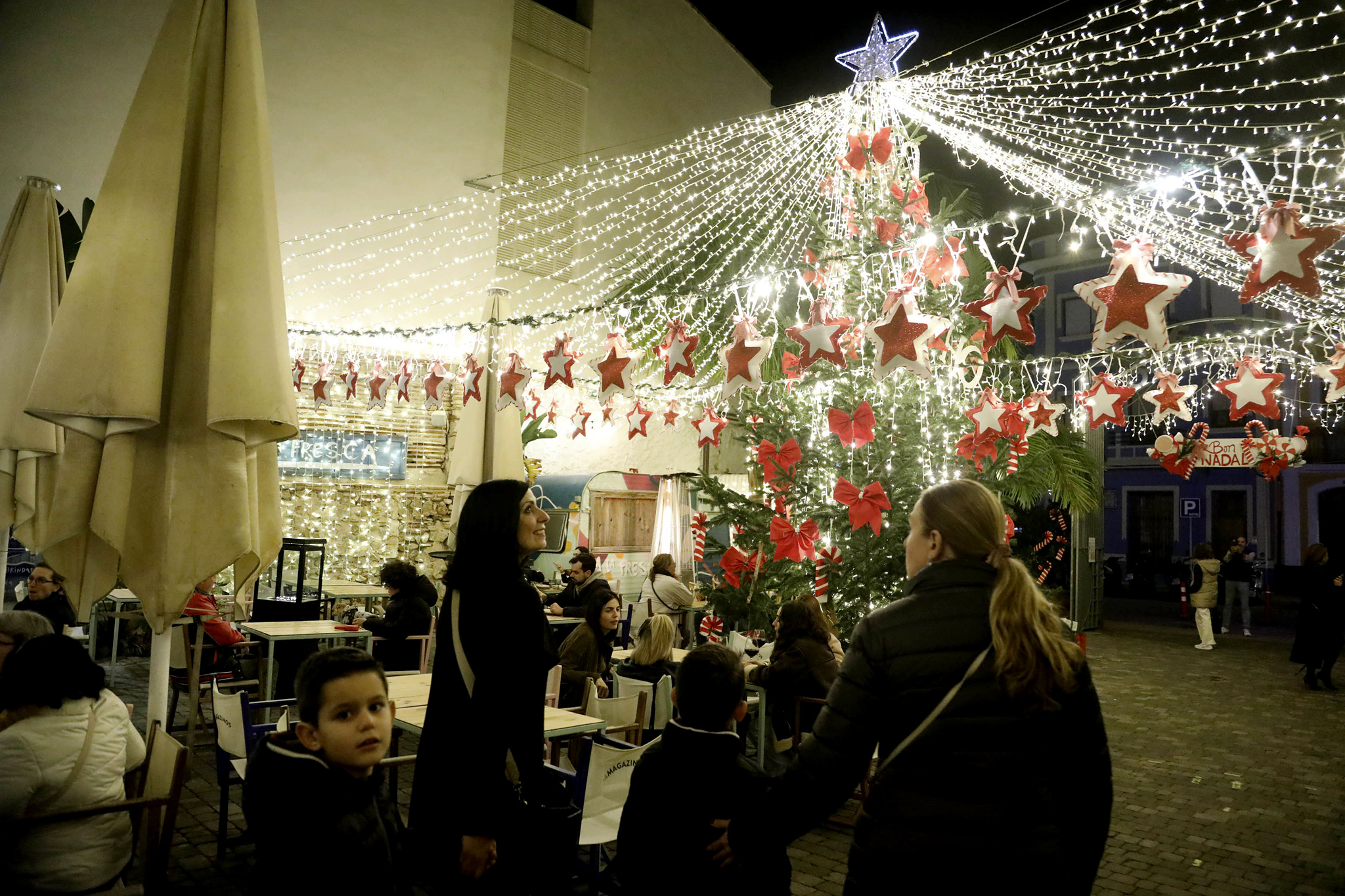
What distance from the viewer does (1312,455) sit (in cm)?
2325

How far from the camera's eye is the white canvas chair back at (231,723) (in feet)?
13.9

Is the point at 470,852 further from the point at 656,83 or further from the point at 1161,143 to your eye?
the point at 656,83

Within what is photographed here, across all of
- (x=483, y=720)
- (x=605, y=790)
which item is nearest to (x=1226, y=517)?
(x=605, y=790)

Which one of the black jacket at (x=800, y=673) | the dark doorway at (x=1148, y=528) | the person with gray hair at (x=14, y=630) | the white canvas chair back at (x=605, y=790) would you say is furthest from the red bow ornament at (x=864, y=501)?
the dark doorway at (x=1148, y=528)

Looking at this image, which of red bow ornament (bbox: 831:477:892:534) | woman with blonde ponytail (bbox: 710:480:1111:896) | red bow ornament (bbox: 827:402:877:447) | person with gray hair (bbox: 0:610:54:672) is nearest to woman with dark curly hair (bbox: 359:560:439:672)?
person with gray hair (bbox: 0:610:54:672)

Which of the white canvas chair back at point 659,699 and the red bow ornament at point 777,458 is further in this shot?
the red bow ornament at point 777,458

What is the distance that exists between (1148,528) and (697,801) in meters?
27.8

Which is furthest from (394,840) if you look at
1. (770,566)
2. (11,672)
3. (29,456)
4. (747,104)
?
(747,104)

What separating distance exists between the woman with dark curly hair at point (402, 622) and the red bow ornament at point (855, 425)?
4.07 m

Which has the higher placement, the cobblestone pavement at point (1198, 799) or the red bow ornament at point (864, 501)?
the red bow ornament at point (864, 501)

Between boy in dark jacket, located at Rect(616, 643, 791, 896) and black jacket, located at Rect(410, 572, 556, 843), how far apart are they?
1.10 ft

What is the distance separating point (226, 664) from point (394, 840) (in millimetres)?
6217

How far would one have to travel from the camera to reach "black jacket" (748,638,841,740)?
18.3 feet

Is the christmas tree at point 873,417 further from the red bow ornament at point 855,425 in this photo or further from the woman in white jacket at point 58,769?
the woman in white jacket at point 58,769
